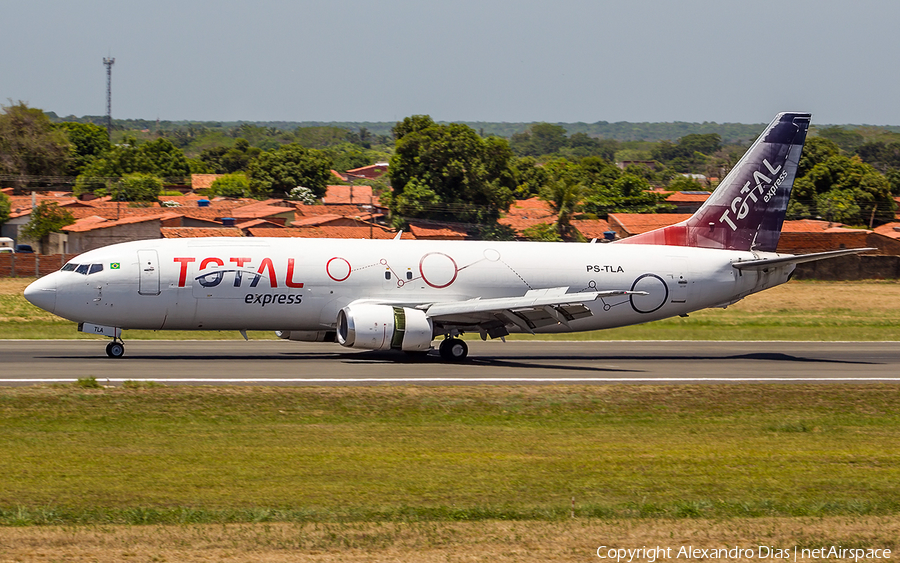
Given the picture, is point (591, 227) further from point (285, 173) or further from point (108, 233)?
point (285, 173)

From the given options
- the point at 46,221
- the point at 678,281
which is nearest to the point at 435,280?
the point at 678,281

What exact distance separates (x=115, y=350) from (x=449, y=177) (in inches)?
2842

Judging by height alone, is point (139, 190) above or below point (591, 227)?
above

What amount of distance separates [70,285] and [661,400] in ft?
64.1

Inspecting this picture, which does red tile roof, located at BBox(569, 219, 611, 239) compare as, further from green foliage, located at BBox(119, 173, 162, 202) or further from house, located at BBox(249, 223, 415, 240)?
green foliage, located at BBox(119, 173, 162, 202)

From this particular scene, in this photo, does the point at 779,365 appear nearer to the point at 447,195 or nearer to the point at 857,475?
the point at 857,475

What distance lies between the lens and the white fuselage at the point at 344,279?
107 ft

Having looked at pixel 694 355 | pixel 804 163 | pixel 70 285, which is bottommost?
pixel 694 355

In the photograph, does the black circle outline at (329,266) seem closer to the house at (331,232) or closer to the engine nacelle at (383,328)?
the engine nacelle at (383,328)

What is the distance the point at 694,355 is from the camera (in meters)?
38.4

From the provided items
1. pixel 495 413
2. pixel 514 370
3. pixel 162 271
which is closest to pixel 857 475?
pixel 495 413

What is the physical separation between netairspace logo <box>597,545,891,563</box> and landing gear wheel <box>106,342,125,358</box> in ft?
80.4

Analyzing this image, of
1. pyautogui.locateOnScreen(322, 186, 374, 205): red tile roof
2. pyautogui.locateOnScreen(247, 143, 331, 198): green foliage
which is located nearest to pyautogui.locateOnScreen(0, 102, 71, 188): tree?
pyautogui.locateOnScreen(247, 143, 331, 198): green foliage

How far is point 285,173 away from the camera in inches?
5586
